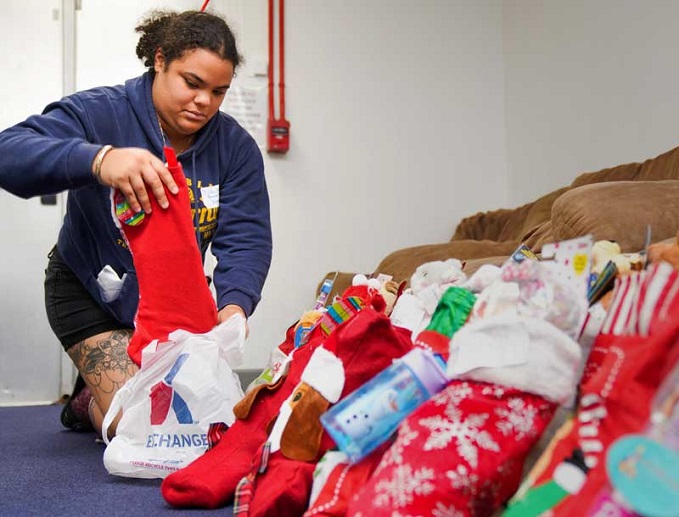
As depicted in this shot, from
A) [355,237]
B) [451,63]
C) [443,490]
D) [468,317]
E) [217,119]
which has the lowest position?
[443,490]

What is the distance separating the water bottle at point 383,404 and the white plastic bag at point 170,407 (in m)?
0.45

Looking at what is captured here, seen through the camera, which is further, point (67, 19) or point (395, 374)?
point (67, 19)

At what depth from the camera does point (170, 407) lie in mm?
1197

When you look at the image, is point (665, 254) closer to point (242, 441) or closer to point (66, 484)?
point (242, 441)

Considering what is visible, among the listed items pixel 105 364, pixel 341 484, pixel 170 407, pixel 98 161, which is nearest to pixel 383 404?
pixel 341 484

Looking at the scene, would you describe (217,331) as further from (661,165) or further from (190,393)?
(661,165)

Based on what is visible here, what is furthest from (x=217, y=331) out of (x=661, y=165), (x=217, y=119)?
(x=661, y=165)

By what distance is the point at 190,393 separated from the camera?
117cm

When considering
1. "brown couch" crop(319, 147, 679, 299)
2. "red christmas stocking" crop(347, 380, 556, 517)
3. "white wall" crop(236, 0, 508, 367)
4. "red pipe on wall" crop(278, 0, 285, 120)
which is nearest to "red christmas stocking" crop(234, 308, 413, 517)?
"red christmas stocking" crop(347, 380, 556, 517)

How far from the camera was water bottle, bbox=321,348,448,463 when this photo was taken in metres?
0.78

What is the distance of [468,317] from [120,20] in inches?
95.6

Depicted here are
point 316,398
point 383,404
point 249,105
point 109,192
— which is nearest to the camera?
point 383,404

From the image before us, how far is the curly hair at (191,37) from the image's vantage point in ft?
4.70

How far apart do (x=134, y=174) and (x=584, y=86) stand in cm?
204
